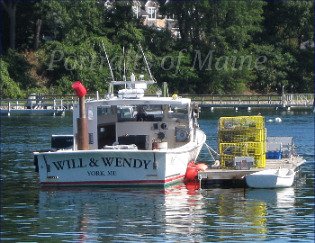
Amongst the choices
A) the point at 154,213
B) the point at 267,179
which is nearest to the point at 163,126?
the point at 267,179

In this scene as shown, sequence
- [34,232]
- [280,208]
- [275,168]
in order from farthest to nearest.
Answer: [275,168] < [280,208] < [34,232]

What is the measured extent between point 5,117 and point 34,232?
2330 inches

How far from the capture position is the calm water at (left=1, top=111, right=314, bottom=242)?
93.5 ft

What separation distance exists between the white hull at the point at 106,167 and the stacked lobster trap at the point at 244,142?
2904 millimetres

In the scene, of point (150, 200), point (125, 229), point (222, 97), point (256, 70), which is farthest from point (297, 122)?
point (125, 229)

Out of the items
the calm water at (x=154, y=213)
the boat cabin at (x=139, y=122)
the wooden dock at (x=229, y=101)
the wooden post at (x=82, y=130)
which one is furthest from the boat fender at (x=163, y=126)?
the wooden dock at (x=229, y=101)

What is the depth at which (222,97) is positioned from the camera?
331ft

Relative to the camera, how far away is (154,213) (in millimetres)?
32344

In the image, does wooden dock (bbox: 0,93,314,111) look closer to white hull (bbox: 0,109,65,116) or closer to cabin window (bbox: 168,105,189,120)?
white hull (bbox: 0,109,65,116)

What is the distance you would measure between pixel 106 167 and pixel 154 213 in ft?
13.8

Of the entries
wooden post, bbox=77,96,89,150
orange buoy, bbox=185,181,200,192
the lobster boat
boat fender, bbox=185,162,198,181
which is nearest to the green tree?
the lobster boat

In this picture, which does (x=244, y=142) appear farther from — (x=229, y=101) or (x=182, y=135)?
(x=229, y=101)

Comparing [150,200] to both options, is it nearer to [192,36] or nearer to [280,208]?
[280,208]

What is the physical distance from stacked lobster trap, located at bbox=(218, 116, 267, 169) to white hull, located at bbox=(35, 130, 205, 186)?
2.90m
